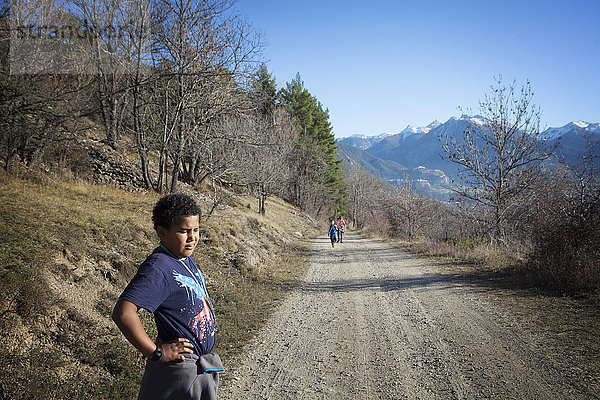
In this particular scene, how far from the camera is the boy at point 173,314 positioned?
5.66 feet

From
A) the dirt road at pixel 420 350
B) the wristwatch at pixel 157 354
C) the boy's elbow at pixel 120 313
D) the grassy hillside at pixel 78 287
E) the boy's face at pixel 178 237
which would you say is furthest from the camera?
the dirt road at pixel 420 350

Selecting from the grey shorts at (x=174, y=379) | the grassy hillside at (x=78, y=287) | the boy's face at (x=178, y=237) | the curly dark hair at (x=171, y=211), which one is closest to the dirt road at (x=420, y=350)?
the grassy hillside at (x=78, y=287)

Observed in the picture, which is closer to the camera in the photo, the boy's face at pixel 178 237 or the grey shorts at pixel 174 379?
the grey shorts at pixel 174 379

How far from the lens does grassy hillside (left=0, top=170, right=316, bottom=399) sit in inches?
144

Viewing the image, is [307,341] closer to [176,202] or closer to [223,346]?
[223,346]

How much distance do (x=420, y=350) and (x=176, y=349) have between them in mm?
4115

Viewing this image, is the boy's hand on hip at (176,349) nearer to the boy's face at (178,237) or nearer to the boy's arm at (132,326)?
the boy's arm at (132,326)

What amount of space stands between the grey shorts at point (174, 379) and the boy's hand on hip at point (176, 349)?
8cm

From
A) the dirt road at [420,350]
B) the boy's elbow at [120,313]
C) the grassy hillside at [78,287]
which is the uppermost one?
the boy's elbow at [120,313]

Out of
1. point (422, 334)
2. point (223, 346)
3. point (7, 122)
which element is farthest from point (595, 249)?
point (7, 122)

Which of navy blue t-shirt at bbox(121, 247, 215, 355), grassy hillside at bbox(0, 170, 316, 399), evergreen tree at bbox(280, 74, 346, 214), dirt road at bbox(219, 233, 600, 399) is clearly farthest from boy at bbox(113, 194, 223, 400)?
evergreen tree at bbox(280, 74, 346, 214)

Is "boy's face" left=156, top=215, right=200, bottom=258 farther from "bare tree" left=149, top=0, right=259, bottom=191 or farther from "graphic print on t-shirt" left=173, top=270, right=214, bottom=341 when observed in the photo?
"bare tree" left=149, top=0, right=259, bottom=191

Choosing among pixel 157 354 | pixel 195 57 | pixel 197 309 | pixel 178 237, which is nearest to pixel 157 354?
pixel 157 354

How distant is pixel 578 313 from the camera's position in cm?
598
